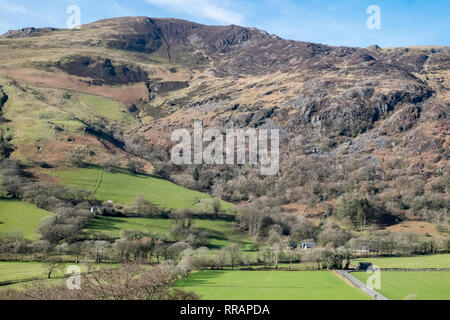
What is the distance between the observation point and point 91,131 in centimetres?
16125

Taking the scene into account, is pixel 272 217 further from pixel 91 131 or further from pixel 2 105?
pixel 2 105

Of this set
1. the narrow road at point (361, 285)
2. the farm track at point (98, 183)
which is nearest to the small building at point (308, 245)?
the narrow road at point (361, 285)

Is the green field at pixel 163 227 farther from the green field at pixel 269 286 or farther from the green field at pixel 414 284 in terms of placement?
the green field at pixel 414 284

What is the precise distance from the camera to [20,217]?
275 ft

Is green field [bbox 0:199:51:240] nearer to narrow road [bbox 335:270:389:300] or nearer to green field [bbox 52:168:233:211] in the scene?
Answer: green field [bbox 52:168:233:211]

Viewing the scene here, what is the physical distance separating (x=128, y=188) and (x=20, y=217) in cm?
3727

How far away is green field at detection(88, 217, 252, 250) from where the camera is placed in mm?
86863

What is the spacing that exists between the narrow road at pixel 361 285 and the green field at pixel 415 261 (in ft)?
41.0

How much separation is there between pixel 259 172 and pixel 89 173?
7884 cm

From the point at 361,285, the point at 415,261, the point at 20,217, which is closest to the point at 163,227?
the point at 20,217

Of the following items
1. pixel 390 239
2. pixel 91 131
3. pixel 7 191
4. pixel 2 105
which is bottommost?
pixel 390 239

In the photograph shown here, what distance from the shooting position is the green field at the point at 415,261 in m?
72.9

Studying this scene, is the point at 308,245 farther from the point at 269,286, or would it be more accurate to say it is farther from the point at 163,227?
the point at 269,286
